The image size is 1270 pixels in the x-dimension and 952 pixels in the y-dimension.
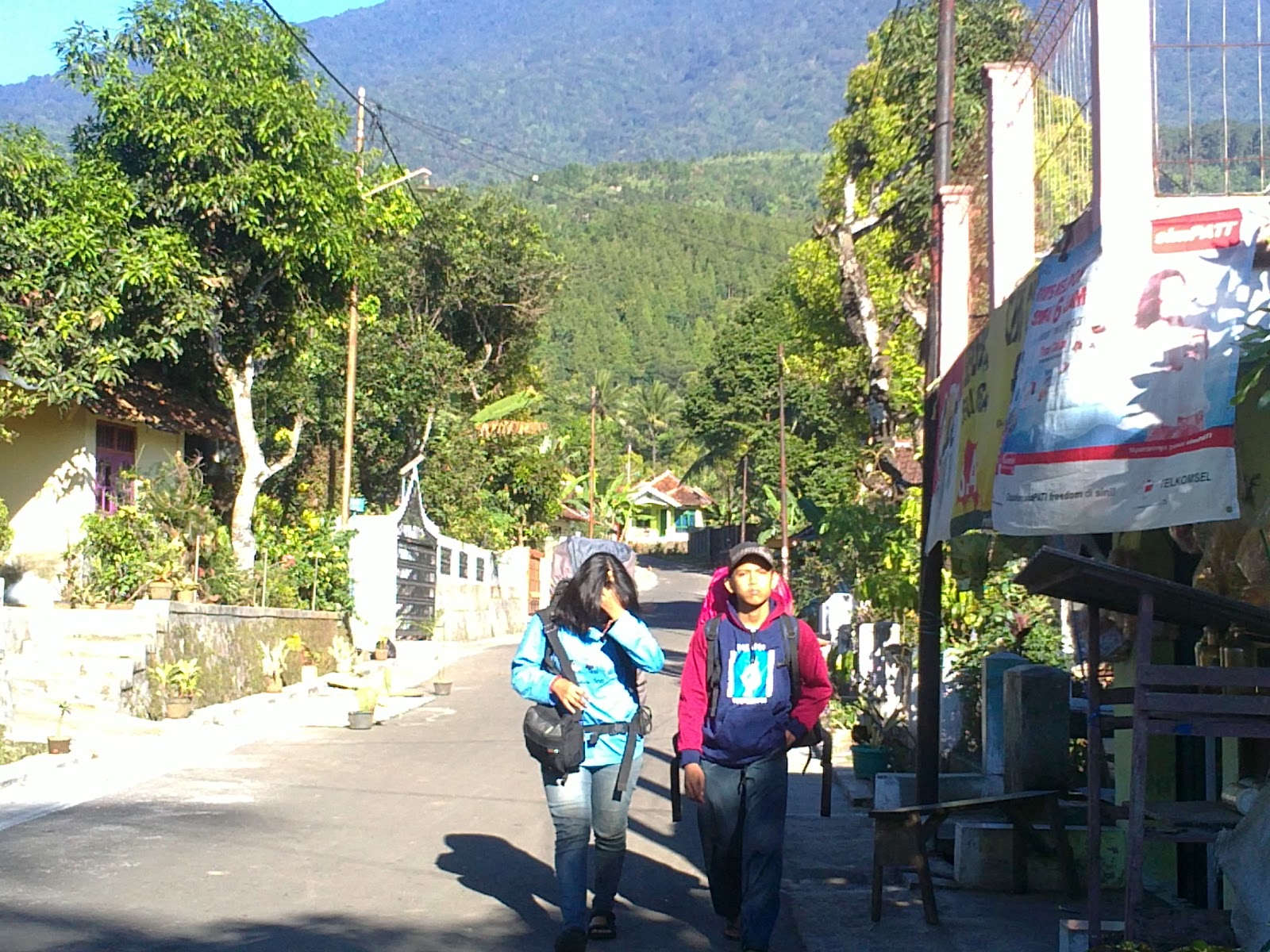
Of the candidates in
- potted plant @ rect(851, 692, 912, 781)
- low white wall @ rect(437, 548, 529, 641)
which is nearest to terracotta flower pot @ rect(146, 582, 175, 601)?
potted plant @ rect(851, 692, 912, 781)

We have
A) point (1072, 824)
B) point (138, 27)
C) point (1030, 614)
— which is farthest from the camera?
point (138, 27)

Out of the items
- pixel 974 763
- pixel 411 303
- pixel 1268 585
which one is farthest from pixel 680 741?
pixel 411 303

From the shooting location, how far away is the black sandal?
21.8ft

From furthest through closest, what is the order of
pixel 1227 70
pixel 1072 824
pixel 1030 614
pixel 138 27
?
1. pixel 138 27
2. pixel 1030 614
3. pixel 1072 824
4. pixel 1227 70

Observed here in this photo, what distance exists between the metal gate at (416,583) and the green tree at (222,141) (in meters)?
10.3

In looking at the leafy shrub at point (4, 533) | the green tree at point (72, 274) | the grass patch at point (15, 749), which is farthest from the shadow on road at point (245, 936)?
the green tree at point (72, 274)

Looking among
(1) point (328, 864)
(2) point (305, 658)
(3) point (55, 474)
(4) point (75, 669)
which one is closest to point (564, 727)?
(1) point (328, 864)

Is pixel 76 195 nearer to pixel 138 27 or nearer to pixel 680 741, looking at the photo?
pixel 138 27

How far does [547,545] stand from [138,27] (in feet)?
103

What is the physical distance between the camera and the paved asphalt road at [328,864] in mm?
6699

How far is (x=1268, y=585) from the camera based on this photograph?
534cm

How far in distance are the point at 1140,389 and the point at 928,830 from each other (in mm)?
2673

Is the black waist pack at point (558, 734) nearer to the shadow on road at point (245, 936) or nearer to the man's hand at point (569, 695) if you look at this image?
the man's hand at point (569, 695)

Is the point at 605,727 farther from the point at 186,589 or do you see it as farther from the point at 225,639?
the point at 225,639
